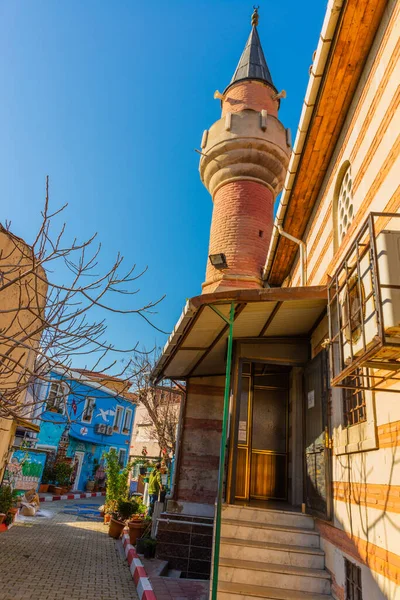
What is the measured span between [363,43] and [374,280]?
12.1ft

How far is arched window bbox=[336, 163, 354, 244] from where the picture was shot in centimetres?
582

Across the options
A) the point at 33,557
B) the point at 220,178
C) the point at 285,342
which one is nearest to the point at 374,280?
the point at 285,342

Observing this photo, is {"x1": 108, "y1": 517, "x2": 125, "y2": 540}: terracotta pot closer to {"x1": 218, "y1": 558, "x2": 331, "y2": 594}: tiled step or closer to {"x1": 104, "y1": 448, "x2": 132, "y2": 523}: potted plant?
{"x1": 104, "y1": 448, "x2": 132, "y2": 523}: potted plant

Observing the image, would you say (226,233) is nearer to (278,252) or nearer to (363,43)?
(278,252)

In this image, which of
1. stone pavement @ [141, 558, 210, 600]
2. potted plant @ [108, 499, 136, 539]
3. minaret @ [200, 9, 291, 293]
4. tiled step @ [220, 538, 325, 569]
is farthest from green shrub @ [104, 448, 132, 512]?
tiled step @ [220, 538, 325, 569]

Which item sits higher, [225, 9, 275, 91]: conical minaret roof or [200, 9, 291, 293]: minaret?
[225, 9, 275, 91]: conical minaret roof

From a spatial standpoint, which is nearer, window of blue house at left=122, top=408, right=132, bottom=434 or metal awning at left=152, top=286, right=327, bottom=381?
metal awning at left=152, top=286, right=327, bottom=381

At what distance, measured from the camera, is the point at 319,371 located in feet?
20.2

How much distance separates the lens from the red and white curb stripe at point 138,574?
6.26 meters

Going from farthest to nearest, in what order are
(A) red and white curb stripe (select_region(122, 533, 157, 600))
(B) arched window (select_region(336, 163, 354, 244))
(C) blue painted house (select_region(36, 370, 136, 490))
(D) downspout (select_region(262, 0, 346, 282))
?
(C) blue painted house (select_region(36, 370, 136, 490)), (A) red and white curb stripe (select_region(122, 533, 157, 600)), (B) arched window (select_region(336, 163, 354, 244)), (D) downspout (select_region(262, 0, 346, 282))

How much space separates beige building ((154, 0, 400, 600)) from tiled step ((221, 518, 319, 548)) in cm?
2

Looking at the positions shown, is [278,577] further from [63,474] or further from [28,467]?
[63,474]

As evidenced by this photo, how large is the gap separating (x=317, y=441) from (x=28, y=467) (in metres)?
20.4

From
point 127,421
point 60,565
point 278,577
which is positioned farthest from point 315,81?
point 127,421
